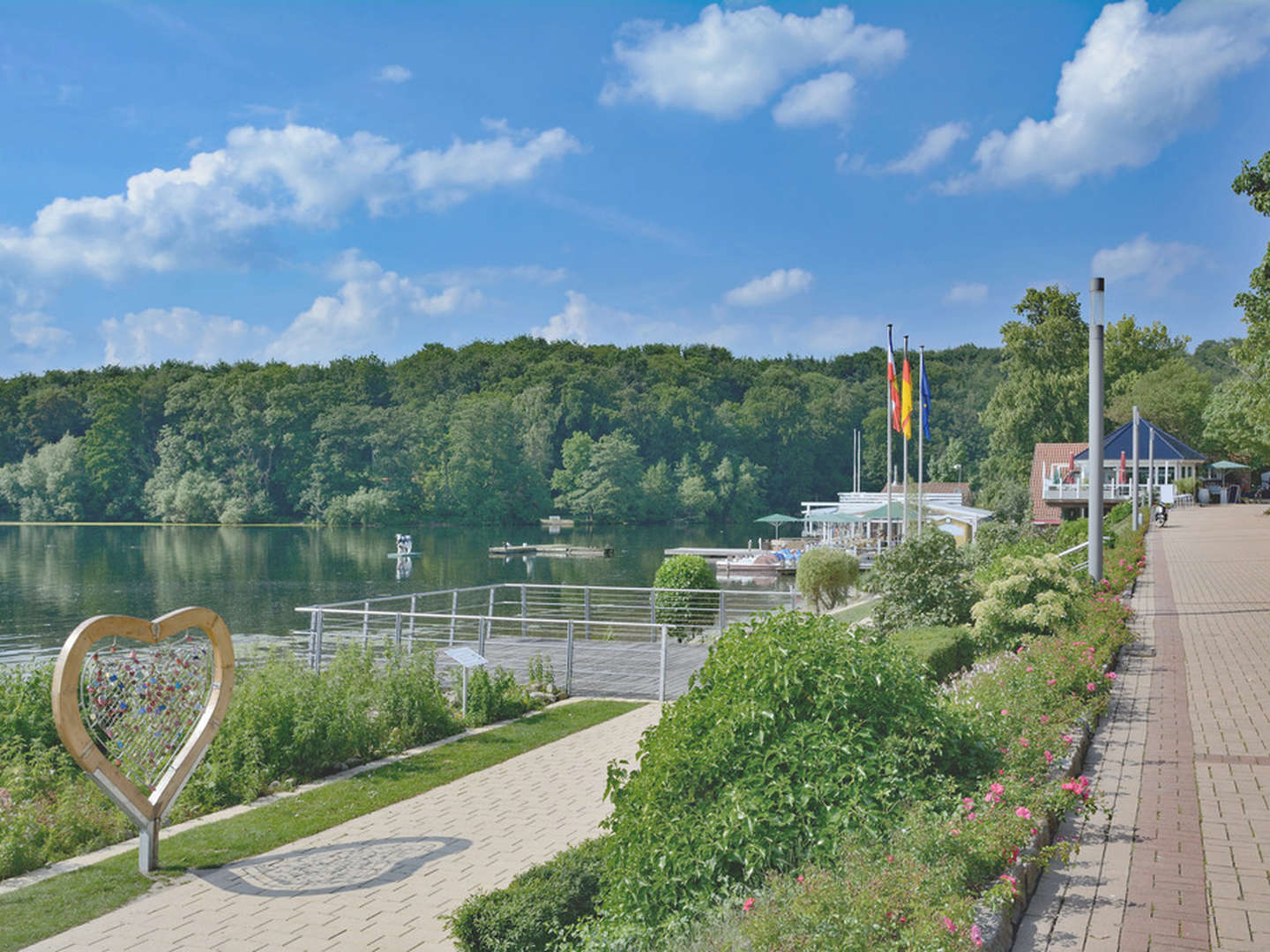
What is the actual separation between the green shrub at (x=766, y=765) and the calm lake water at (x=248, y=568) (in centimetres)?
1635

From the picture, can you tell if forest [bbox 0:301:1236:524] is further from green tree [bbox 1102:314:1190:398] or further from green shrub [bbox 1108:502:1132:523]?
green shrub [bbox 1108:502:1132:523]

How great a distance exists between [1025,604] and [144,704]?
993 centimetres

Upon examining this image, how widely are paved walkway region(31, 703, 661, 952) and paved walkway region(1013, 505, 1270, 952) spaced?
10.7 feet

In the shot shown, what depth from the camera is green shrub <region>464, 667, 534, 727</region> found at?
11266 mm

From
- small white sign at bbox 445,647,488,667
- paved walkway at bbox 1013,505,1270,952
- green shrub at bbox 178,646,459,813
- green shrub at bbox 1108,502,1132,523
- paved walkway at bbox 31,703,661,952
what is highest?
green shrub at bbox 1108,502,1132,523

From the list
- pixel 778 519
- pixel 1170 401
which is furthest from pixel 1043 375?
pixel 778 519

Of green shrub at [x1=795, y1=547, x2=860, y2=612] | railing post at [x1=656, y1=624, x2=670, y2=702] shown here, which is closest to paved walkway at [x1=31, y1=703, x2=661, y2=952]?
railing post at [x1=656, y1=624, x2=670, y2=702]

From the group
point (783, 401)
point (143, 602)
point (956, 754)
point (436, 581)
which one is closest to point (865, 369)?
point (783, 401)

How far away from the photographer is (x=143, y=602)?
3731 cm

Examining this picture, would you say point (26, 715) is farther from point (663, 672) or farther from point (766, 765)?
point (766, 765)

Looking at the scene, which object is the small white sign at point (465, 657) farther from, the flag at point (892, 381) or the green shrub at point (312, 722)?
the flag at point (892, 381)

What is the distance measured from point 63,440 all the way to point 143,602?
222 feet

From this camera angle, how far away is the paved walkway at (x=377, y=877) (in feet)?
18.2

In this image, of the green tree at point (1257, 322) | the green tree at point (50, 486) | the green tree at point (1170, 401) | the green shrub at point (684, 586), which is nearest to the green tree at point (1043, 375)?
the green tree at point (1170, 401)
